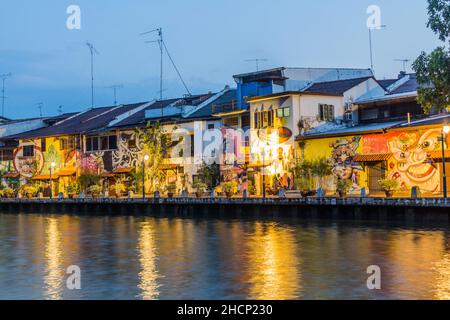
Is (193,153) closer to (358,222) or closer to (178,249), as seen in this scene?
(358,222)

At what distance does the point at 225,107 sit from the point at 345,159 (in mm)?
15048

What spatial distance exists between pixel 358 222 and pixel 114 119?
3479 cm

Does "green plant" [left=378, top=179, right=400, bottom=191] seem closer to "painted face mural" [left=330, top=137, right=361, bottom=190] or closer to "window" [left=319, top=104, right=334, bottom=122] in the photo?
"painted face mural" [left=330, top=137, right=361, bottom=190]

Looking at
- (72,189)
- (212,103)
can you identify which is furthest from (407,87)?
(72,189)

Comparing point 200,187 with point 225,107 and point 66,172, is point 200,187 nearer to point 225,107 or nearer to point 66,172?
point 225,107

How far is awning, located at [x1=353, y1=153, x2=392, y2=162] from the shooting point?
4591cm

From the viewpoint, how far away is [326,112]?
53.2 meters

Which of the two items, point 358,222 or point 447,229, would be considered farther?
point 358,222

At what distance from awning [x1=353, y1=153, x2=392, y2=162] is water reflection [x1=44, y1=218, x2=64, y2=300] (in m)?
19.2

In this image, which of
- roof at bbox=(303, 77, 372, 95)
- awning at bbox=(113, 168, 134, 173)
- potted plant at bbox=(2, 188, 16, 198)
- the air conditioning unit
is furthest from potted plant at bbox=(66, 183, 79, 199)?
the air conditioning unit
